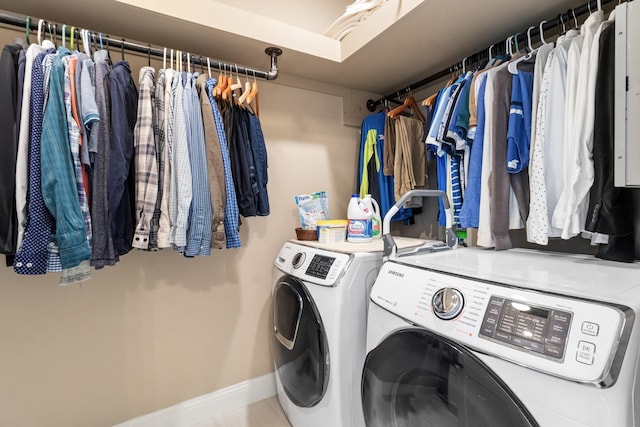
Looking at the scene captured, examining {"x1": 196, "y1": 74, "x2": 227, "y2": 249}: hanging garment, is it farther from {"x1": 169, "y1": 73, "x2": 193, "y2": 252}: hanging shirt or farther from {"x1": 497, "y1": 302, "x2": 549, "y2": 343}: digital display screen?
{"x1": 497, "y1": 302, "x2": 549, "y2": 343}: digital display screen

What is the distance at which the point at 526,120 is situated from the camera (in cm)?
117

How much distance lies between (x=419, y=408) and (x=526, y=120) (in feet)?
3.55

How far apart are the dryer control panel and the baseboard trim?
129 centimetres

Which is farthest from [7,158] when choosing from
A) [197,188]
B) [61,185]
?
[197,188]

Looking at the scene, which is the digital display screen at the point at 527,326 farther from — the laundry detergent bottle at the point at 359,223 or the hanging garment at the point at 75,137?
the hanging garment at the point at 75,137

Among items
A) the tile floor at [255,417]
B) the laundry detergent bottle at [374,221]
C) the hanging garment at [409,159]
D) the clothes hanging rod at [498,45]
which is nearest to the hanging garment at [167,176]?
the laundry detergent bottle at [374,221]

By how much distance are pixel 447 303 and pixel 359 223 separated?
2.66 feet

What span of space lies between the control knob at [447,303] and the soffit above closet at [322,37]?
113cm

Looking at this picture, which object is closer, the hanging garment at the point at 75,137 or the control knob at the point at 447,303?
the control knob at the point at 447,303

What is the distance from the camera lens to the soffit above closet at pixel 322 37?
1.24 m

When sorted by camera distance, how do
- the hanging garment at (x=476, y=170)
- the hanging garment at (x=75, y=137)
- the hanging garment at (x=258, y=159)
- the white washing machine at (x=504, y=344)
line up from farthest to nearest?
the hanging garment at (x=258, y=159)
the hanging garment at (x=476, y=170)
the hanging garment at (x=75, y=137)
the white washing machine at (x=504, y=344)

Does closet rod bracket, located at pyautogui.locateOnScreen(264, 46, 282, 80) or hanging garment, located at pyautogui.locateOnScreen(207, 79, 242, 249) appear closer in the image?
hanging garment, located at pyautogui.locateOnScreen(207, 79, 242, 249)

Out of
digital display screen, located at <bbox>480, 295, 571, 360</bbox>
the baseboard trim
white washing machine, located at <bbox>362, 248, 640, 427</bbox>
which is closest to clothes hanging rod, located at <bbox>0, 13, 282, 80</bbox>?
white washing machine, located at <bbox>362, 248, 640, 427</bbox>

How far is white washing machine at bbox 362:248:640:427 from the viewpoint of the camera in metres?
A: 0.50
